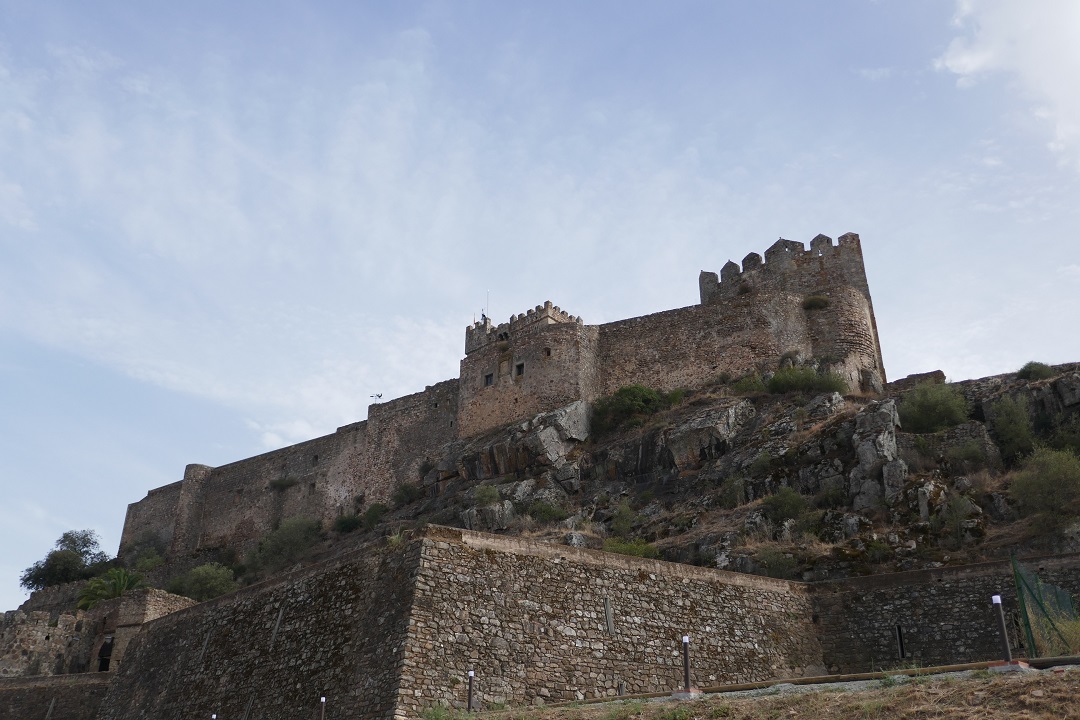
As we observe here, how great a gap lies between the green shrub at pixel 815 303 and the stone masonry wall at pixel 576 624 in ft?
65.3

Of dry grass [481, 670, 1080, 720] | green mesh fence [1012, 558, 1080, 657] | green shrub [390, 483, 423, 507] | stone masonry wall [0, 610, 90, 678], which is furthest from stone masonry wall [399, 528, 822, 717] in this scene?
green shrub [390, 483, 423, 507]

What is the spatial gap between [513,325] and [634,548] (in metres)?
18.9

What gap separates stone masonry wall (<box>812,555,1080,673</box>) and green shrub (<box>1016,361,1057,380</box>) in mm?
12513

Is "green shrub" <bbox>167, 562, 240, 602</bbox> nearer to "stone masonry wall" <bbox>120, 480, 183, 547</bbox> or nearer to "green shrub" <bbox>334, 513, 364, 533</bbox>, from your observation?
"green shrub" <bbox>334, 513, 364, 533</bbox>

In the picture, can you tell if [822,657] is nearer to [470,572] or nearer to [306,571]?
[470,572]

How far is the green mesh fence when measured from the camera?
14.2 m

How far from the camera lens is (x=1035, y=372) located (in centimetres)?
2892

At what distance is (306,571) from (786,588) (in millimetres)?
8646

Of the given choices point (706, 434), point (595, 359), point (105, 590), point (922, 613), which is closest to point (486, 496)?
point (706, 434)

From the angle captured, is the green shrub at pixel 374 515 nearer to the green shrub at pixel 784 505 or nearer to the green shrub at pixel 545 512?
the green shrub at pixel 545 512

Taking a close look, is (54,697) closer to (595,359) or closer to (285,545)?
(285,545)

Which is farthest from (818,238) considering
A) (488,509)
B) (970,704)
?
(970,704)

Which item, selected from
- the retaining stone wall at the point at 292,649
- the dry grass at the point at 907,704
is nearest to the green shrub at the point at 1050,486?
the dry grass at the point at 907,704

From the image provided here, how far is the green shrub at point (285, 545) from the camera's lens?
40.8 m
